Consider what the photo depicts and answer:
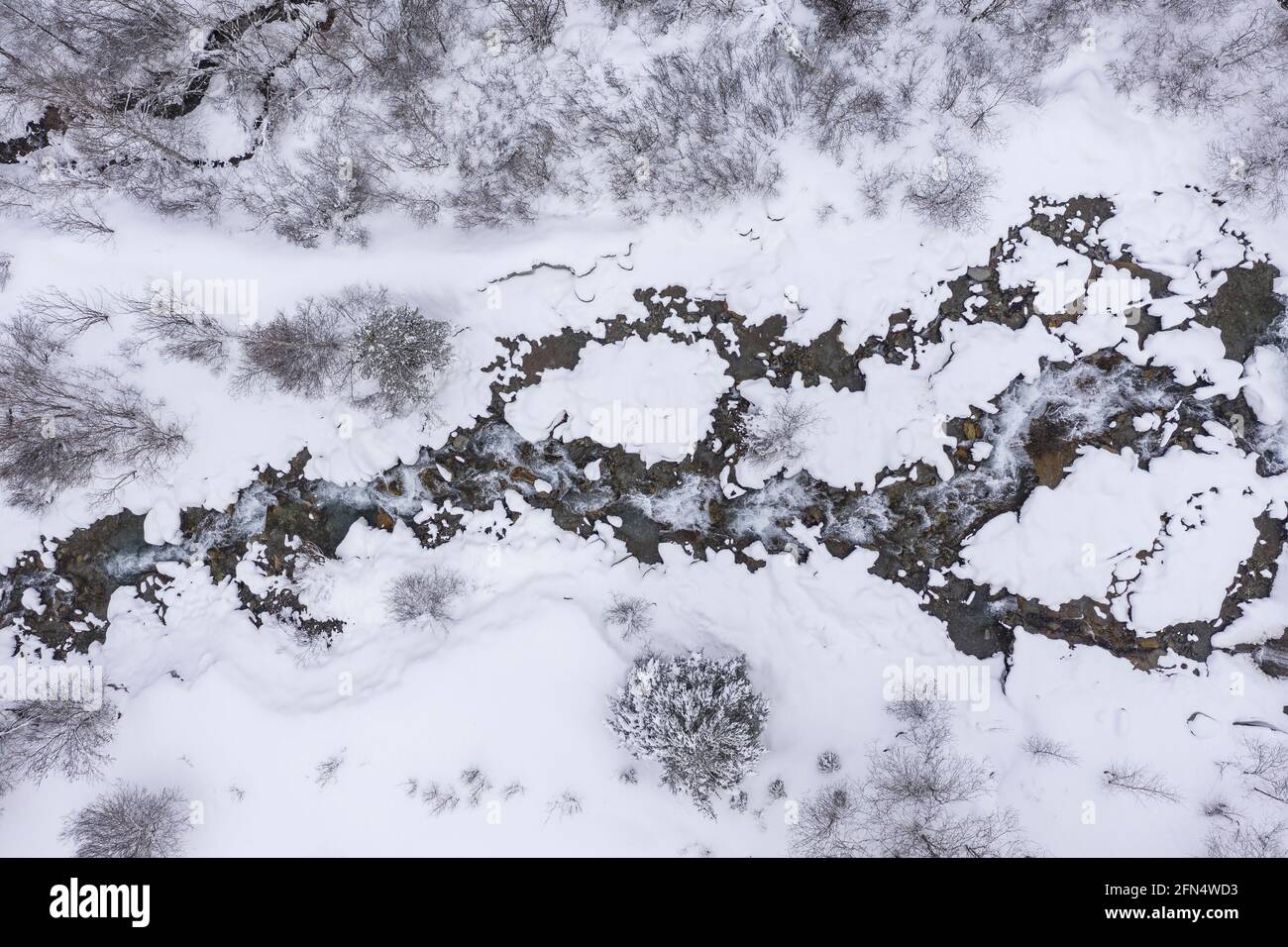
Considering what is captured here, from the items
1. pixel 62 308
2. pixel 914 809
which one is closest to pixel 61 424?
pixel 62 308

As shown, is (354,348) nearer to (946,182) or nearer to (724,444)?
(724,444)

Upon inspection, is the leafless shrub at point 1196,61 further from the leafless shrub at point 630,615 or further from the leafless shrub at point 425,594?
the leafless shrub at point 425,594

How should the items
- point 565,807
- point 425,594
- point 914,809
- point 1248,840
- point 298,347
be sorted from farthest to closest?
1. point 425,594
2. point 298,347
3. point 565,807
4. point 914,809
5. point 1248,840

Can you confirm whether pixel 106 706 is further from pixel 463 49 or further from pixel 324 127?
pixel 463 49
